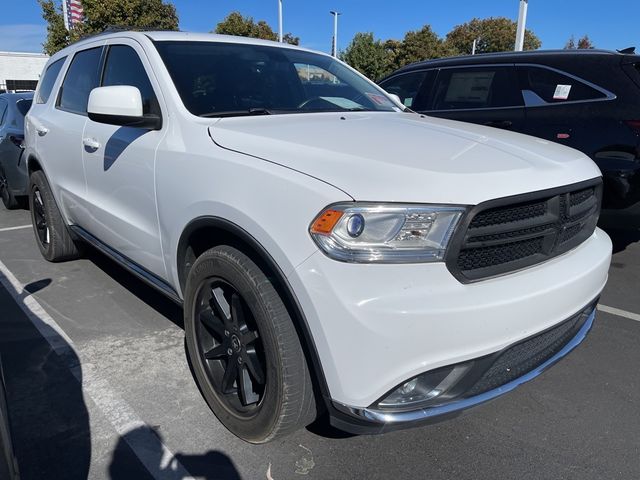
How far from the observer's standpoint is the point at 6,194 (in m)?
7.29

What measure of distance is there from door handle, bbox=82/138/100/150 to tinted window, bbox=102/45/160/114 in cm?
41

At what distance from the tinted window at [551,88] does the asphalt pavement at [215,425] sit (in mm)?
2236

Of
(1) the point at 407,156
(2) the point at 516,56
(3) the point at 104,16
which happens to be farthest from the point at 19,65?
(1) the point at 407,156

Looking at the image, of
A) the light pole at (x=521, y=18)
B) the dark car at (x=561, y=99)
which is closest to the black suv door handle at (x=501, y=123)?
the dark car at (x=561, y=99)

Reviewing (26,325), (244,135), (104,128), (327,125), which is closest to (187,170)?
(244,135)

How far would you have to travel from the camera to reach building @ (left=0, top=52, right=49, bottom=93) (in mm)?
41250

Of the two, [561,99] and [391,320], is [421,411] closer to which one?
[391,320]

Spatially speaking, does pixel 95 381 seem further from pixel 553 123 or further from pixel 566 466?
pixel 553 123

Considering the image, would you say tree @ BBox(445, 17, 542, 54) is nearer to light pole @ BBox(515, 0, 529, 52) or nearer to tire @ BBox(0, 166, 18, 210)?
light pole @ BBox(515, 0, 529, 52)

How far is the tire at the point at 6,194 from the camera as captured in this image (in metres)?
7.04

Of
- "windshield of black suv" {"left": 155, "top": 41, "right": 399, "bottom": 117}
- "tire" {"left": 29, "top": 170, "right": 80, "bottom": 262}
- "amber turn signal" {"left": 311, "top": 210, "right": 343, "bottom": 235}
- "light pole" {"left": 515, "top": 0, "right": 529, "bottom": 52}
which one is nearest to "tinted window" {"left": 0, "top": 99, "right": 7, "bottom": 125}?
"tire" {"left": 29, "top": 170, "right": 80, "bottom": 262}

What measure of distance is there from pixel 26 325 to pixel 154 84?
1954mm

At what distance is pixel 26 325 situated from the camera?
11.7ft

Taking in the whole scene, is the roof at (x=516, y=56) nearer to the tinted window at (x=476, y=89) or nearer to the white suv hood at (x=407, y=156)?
the tinted window at (x=476, y=89)
